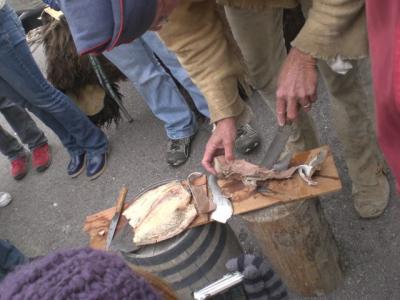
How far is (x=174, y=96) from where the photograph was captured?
3.34 m

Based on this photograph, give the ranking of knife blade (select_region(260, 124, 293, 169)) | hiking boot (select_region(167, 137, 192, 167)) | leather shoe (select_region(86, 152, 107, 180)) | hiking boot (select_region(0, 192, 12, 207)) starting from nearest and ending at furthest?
knife blade (select_region(260, 124, 293, 169)) → hiking boot (select_region(167, 137, 192, 167)) → leather shoe (select_region(86, 152, 107, 180)) → hiking boot (select_region(0, 192, 12, 207))

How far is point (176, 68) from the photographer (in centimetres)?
323

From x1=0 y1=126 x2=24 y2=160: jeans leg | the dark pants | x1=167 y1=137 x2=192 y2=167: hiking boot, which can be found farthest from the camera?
x1=0 y1=126 x2=24 y2=160: jeans leg

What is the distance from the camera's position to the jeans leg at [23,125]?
150 inches

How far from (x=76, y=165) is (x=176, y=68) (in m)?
1.14

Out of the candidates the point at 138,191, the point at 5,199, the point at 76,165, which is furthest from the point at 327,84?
the point at 5,199

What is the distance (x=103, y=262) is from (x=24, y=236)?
106 inches

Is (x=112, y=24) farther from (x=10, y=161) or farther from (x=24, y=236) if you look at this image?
(x=10, y=161)

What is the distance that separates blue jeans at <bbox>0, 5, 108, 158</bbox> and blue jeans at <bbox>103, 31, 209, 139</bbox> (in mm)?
448

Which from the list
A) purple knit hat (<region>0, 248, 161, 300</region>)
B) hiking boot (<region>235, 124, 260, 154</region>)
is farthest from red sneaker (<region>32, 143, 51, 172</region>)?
purple knit hat (<region>0, 248, 161, 300</region>)

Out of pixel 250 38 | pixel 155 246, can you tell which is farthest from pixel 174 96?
pixel 155 246

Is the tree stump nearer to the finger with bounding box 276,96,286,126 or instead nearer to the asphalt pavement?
the asphalt pavement

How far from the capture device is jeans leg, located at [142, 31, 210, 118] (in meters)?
3.13

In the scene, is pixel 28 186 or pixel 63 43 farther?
pixel 28 186
